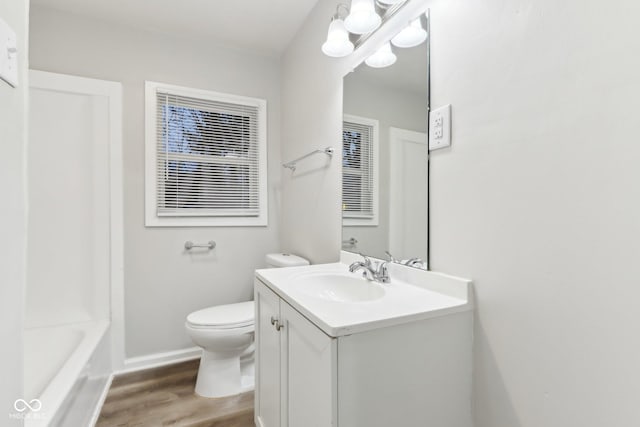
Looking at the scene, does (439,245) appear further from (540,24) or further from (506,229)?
(540,24)

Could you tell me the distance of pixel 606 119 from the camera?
67 cm

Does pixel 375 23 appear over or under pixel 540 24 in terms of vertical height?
over

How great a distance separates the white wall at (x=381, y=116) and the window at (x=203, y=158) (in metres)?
1.06

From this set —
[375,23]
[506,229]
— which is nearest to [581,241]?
[506,229]

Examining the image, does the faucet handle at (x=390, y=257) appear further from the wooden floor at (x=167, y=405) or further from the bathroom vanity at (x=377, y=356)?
the wooden floor at (x=167, y=405)

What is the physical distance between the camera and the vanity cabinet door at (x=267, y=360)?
1167 millimetres

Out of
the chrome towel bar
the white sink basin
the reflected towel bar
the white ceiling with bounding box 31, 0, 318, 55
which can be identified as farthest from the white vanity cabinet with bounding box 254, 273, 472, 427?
the white ceiling with bounding box 31, 0, 318, 55

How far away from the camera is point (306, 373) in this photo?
0.91 metres

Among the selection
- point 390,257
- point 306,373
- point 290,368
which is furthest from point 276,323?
point 390,257

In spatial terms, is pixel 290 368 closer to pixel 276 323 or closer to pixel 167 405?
pixel 276 323

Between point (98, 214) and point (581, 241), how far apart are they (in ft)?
8.04

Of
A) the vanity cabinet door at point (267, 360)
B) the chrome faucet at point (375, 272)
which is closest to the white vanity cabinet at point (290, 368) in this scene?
the vanity cabinet door at point (267, 360)

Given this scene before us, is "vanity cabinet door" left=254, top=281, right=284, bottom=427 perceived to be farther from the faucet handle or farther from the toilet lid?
the faucet handle

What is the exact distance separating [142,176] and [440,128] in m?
1.97
